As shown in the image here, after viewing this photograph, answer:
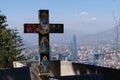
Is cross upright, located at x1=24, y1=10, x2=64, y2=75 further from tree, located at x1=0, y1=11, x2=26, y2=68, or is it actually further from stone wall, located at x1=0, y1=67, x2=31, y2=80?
tree, located at x1=0, y1=11, x2=26, y2=68

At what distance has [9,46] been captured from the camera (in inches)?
1043

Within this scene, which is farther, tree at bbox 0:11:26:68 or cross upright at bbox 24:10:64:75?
tree at bbox 0:11:26:68

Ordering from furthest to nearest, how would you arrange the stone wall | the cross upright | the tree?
the tree → the cross upright → the stone wall

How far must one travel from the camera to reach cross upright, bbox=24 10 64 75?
1187 cm

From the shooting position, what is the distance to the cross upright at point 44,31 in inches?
467

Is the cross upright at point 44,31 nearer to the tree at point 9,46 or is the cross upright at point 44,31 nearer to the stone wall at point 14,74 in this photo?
the stone wall at point 14,74

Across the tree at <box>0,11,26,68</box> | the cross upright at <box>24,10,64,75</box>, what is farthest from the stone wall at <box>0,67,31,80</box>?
the tree at <box>0,11,26,68</box>

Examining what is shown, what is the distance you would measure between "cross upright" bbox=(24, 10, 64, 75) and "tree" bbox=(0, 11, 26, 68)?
1049 cm

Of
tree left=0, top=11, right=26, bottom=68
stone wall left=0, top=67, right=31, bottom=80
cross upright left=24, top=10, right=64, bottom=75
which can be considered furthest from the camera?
tree left=0, top=11, right=26, bottom=68

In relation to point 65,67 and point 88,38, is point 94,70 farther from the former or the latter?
point 88,38

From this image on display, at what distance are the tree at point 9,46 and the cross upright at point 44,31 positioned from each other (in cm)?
1049

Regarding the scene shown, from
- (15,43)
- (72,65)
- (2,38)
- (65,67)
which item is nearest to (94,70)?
(72,65)

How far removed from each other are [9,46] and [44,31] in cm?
1485

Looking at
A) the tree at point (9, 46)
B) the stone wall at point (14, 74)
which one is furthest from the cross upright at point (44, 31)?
the tree at point (9, 46)
